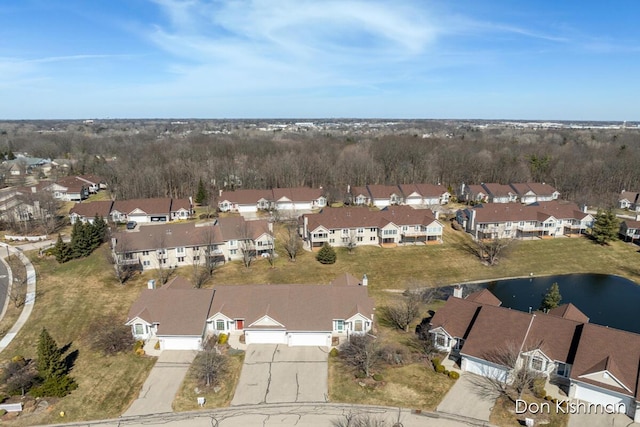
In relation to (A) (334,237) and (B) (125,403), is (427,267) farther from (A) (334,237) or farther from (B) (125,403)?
(B) (125,403)

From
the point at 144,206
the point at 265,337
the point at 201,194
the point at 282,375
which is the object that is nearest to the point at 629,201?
the point at 265,337

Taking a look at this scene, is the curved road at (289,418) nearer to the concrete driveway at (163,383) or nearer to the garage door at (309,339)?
the concrete driveway at (163,383)

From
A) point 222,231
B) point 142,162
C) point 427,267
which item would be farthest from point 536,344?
point 142,162

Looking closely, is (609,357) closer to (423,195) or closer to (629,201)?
(423,195)

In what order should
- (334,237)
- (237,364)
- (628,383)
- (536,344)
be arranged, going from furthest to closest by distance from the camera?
(334,237)
(237,364)
(536,344)
(628,383)

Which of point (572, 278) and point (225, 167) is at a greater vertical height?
point (225, 167)

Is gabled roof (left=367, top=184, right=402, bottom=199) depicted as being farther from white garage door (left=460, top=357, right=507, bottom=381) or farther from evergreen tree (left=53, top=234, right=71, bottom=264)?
white garage door (left=460, top=357, right=507, bottom=381)
